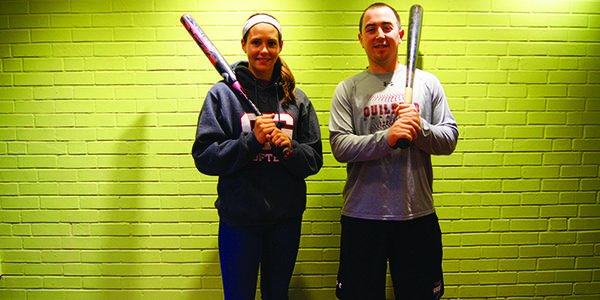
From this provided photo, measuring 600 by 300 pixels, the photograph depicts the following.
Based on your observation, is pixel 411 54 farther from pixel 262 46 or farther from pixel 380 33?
pixel 262 46

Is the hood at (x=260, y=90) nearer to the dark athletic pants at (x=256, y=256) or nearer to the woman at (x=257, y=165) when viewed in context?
the woman at (x=257, y=165)

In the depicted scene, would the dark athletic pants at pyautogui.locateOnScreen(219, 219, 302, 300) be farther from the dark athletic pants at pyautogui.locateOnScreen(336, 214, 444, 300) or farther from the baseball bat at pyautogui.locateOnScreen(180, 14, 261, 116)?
the baseball bat at pyautogui.locateOnScreen(180, 14, 261, 116)

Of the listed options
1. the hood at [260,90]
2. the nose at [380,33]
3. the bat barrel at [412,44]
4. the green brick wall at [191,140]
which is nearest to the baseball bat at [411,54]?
the bat barrel at [412,44]

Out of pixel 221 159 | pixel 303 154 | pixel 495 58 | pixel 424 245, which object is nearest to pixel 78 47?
pixel 221 159

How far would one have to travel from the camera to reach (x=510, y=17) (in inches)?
96.3

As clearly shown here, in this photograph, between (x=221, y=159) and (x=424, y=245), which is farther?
(x=424, y=245)

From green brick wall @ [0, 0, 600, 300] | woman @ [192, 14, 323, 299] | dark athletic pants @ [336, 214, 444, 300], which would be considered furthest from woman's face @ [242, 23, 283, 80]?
dark athletic pants @ [336, 214, 444, 300]

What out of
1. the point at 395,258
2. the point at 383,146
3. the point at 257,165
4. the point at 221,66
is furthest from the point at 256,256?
the point at 221,66

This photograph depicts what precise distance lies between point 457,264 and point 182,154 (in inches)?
72.1

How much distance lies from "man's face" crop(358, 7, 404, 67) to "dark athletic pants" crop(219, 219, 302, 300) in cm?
87

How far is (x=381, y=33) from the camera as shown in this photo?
1851 millimetres

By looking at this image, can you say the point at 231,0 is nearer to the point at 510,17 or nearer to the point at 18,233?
the point at 510,17

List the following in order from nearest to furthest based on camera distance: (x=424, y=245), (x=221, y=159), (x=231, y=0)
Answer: (x=221, y=159) < (x=424, y=245) < (x=231, y=0)

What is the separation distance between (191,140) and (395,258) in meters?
1.35
